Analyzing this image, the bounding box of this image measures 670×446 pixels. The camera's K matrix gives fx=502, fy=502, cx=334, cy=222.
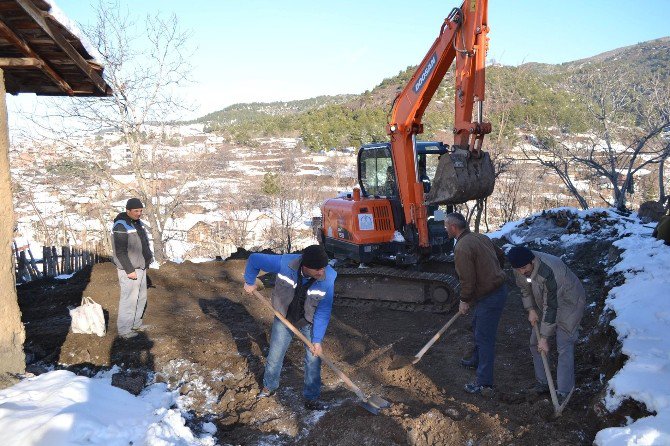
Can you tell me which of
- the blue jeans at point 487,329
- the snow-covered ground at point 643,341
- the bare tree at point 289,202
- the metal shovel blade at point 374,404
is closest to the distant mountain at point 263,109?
the bare tree at point 289,202

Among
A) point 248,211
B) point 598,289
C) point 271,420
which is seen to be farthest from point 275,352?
point 248,211

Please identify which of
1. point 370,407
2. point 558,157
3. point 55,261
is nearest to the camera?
point 370,407

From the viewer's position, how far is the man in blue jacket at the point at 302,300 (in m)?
4.50

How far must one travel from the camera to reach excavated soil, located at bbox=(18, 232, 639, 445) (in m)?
4.11

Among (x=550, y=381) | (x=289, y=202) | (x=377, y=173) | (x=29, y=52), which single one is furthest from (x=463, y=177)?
(x=289, y=202)

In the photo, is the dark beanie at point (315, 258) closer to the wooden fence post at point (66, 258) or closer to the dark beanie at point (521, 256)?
the dark beanie at point (521, 256)

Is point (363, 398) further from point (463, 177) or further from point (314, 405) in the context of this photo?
point (463, 177)

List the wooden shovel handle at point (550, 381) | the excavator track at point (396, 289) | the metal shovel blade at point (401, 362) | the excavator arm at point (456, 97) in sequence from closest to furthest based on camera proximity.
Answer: the wooden shovel handle at point (550, 381) → the metal shovel blade at point (401, 362) → the excavator arm at point (456, 97) → the excavator track at point (396, 289)

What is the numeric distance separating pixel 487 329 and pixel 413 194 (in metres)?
3.43

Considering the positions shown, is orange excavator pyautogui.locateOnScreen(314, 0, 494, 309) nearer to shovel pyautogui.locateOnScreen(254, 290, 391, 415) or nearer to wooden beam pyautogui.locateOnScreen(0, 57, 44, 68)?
shovel pyautogui.locateOnScreen(254, 290, 391, 415)

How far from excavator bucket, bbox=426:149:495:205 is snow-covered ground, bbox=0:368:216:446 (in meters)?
3.98

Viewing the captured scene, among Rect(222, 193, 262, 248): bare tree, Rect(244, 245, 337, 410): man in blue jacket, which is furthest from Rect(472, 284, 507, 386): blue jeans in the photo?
Rect(222, 193, 262, 248): bare tree

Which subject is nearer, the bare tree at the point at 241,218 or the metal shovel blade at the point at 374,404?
the metal shovel blade at the point at 374,404

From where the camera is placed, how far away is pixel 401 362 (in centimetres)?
553
